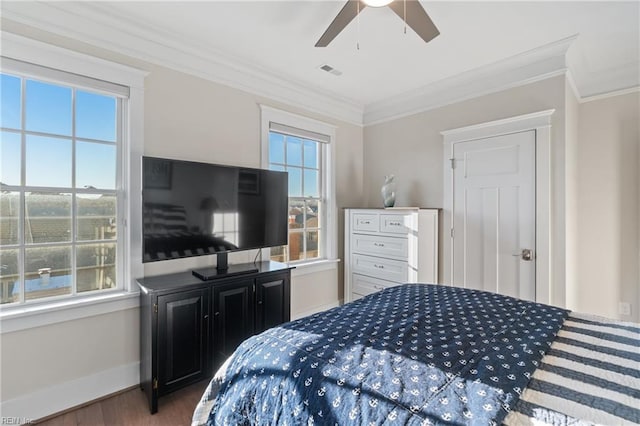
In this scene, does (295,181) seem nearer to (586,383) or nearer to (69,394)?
(69,394)

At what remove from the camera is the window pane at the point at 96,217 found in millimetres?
2146

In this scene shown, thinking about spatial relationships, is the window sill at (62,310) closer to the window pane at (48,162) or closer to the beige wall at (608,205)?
the window pane at (48,162)

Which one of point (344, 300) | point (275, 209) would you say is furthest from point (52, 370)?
point (344, 300)

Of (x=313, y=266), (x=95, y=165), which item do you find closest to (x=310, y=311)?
(x=313, y=266)

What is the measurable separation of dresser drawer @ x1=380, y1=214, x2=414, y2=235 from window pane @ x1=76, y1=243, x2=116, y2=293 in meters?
2.49

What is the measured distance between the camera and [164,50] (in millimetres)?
2395

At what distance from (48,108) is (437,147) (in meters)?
3.39

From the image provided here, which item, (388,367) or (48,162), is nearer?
(388,367)

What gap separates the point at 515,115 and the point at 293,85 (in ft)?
7.14

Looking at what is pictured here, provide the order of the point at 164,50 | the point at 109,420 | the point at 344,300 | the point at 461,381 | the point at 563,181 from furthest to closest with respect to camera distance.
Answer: the point at 344,300
the point at 563,181
the point at 164,50
the point at 109,420
the point at 461,381

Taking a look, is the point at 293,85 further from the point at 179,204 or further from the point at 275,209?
the point at 179,204

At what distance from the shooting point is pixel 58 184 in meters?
2.06

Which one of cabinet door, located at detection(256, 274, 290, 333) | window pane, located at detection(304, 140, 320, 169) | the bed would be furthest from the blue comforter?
window pane, located at detection(304, 140, 320, 169)

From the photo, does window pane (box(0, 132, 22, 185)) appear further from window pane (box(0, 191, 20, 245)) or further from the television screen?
the television screen
